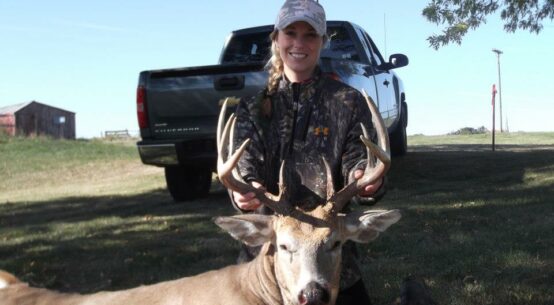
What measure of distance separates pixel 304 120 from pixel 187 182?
6.68m

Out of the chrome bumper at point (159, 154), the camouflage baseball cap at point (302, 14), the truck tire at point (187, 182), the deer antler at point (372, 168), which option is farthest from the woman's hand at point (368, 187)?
the truck tire at point (187, 182)

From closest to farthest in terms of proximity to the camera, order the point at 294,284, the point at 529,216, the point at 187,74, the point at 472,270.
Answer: the point at 294,284, the point at 472,270, the point at 529,216, the point at 187,74

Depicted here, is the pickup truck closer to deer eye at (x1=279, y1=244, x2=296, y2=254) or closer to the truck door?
the truck door

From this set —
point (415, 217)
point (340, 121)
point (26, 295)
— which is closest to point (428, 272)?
point (415, 217)

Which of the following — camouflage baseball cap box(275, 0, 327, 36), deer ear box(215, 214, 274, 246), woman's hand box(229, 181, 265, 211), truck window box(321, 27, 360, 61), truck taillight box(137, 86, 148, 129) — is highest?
truck window box(321, 27, 360, 61)

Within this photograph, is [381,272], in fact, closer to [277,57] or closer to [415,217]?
[415,217]

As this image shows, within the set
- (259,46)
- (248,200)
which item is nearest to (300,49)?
(248,200)

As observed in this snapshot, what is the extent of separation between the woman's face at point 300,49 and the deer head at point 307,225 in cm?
53

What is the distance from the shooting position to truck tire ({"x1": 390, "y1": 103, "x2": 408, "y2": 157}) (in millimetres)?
12695

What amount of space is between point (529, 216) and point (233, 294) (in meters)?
5.08

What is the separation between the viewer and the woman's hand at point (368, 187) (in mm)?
3725

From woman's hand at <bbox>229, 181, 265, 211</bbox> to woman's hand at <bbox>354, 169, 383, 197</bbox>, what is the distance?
493 mm

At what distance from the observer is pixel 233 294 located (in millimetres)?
3795

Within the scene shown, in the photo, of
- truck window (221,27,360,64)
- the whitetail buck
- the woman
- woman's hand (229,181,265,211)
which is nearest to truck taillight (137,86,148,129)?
truck window (221,27,360,64)
